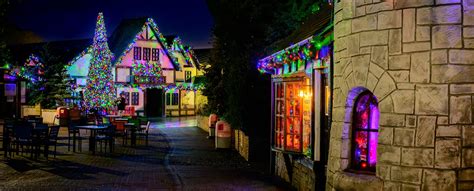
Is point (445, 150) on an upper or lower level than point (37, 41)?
lower

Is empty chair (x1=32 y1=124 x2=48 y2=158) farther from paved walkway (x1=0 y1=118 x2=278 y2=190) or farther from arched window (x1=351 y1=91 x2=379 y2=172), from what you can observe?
arched window (x1=351 y1=91 x2=379 y2=172)

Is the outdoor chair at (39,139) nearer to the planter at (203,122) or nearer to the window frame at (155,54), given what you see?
the planter at (203,122)

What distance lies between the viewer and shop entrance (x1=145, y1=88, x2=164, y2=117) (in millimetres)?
44875

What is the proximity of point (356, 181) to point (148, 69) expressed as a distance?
1503 inches

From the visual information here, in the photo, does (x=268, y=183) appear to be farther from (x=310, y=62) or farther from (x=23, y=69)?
(x=23, y=69)

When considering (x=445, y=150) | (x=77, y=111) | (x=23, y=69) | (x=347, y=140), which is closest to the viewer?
(x=445, y=150)

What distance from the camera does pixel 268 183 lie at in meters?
11.6

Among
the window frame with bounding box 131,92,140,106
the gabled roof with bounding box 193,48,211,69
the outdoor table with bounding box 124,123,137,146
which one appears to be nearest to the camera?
the outdoor table with bounding box 124,123,137,146

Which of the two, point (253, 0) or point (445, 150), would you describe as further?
point (253, 0)

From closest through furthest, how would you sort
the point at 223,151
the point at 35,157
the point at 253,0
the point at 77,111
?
the point at 35,157 < the point at 223,151 < the point at 253,0 < the point at 77,111

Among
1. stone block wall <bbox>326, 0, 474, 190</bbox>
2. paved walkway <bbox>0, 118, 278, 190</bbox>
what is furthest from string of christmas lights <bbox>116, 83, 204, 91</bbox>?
stone block wall <bbox>326, 0, 474, 190</bbox>

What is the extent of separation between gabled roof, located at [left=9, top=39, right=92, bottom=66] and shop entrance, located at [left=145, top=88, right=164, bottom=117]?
6.52 metres

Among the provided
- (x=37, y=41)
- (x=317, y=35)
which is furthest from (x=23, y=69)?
(x=317, y=35)

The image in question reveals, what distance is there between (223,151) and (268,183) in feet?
21.0
